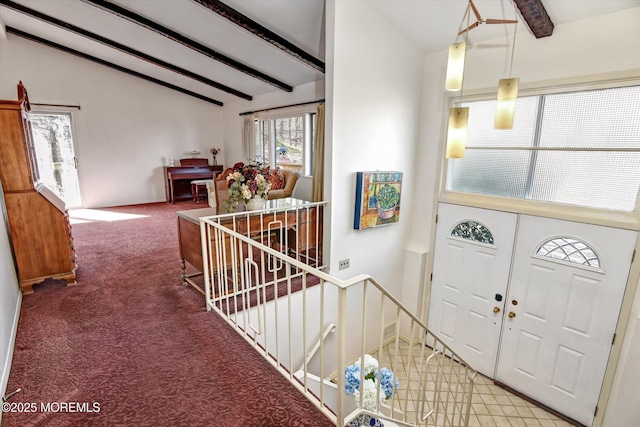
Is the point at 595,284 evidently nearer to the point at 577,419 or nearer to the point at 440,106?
the point at 577,419

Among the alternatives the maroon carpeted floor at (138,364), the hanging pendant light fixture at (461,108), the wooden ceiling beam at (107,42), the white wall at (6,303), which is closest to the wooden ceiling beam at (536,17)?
the hanging pendant light fixture at (461,108)

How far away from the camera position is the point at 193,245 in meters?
2.98

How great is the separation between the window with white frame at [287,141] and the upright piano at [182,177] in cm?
149

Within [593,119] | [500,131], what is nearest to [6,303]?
[500,131]

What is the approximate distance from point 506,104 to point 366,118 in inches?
66.6

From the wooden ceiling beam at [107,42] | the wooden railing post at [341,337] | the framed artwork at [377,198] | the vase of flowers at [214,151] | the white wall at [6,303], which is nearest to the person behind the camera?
the wooden railing post at [341,337]

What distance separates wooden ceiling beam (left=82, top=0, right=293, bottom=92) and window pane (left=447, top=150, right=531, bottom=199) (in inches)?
145

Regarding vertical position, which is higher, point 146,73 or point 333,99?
point 146,73

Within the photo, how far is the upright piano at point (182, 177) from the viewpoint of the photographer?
23.8 feet

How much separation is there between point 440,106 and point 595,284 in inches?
95.9

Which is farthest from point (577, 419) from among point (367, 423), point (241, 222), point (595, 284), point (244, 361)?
point (241, 222)

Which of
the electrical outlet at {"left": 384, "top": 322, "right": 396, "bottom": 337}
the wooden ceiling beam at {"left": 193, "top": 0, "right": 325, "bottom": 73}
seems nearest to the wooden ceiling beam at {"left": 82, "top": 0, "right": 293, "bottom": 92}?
the wooden ceiling beam at {"left": 193, "top": 0, "right": 325, "bottom": 73}

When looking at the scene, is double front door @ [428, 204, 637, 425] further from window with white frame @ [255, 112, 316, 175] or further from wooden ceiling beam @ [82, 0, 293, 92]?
wooden ceiling beam @ [82, 0, 293, 92]

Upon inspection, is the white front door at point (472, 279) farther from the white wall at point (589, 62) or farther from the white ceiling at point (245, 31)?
the white ceiling at point (245, 31)
